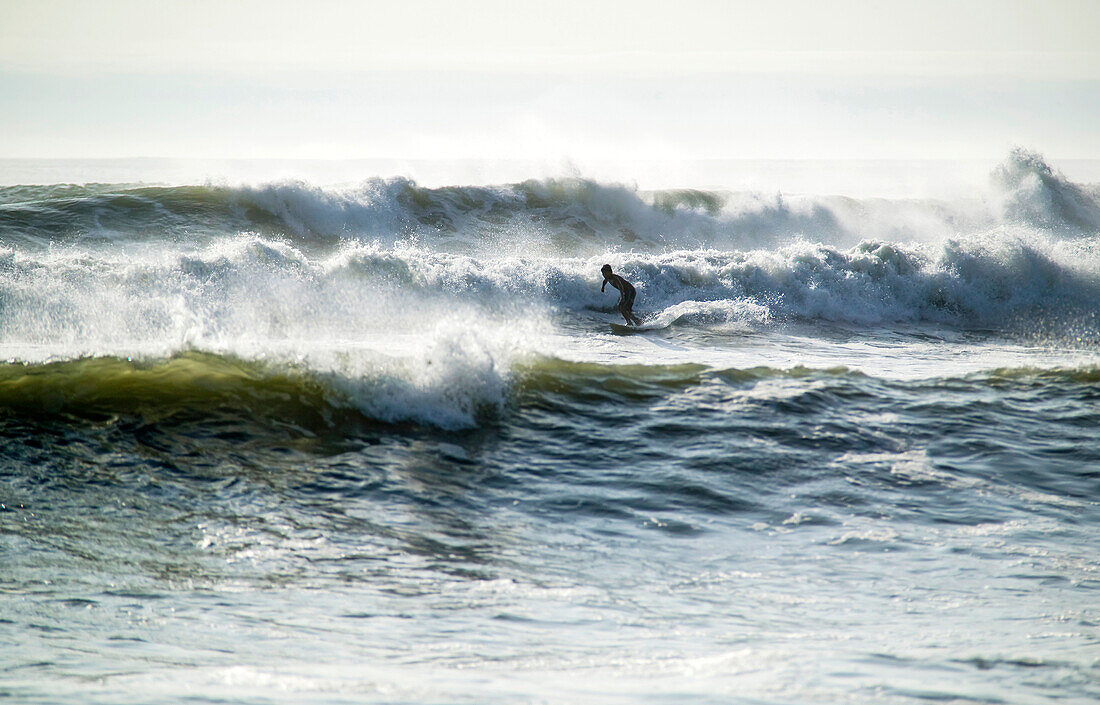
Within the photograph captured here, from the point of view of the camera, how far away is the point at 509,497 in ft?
20.7

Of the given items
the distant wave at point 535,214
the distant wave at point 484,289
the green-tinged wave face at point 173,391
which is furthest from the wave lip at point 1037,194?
the green-tinged wave face at point 173,391

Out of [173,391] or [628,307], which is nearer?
[173,391]

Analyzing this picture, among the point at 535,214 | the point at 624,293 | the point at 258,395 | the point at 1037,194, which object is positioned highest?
the point at 1037,194

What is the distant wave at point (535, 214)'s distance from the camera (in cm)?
1925

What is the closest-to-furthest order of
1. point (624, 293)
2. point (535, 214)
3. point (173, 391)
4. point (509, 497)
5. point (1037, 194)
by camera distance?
point (509, 497)
point (173, 391)
point (624, 293)
point (535, 214)
point (1037, 194)

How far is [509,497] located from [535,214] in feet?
59.0

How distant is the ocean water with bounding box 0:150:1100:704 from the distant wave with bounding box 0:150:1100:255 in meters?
5.42

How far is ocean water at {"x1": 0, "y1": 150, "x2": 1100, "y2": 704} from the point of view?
140 inches

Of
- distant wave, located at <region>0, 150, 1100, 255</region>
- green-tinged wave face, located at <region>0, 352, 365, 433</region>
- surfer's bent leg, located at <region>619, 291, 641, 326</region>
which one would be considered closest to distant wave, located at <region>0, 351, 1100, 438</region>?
green-tinged wave face, located at <region>0, 352, 365, 433</region>

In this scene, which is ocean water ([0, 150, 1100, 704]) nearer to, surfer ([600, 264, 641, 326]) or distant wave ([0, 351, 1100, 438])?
distant wave ([0, 351, 1100, 438])

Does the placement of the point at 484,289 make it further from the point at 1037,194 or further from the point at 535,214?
the point at 1037,194

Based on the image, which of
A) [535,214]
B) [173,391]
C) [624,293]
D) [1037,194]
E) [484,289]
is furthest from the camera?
[1037,194]

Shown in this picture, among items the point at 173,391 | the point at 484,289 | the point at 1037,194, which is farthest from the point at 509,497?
the point at 1037,194

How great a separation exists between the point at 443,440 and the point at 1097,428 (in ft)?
22.2
